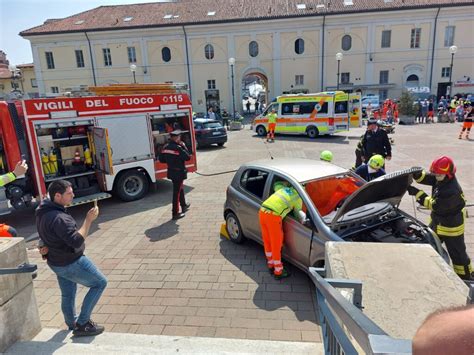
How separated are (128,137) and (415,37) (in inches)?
1437

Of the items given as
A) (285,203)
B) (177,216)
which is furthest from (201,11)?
(285,203)

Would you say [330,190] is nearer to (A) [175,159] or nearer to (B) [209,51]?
(A) [175,159]

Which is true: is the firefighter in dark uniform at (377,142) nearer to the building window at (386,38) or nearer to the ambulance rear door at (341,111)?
the ambulance rear door at (341,111)

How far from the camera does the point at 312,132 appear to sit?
19.6 metres

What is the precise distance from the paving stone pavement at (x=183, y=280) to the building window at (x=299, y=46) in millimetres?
30451

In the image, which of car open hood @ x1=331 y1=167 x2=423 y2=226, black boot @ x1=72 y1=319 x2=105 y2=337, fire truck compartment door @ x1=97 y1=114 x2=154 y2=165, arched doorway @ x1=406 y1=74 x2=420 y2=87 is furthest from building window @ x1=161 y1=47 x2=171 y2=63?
black boot @ x1=72 y1=319 x2=105 y2=337

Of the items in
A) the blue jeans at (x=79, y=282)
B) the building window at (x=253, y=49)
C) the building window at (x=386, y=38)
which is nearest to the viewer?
the blue jeans at (x=79, y=282)

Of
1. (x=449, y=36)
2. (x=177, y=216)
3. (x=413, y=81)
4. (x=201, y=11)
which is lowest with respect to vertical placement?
(x=177, y=216)

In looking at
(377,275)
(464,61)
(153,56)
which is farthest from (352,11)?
(377,275)

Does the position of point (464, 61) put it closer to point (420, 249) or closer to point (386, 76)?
point (386, 76)

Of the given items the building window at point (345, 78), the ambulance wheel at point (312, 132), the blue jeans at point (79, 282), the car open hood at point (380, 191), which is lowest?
the ambulance wheel at point (312, 132)

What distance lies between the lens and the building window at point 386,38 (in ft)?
116

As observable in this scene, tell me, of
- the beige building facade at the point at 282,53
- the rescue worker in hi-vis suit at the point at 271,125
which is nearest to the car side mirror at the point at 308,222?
the rescue worker in hi-vis suit at the point at 271,125

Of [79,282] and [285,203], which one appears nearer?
[79,282]
